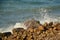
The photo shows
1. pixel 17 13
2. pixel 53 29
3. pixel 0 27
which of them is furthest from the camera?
pixel 17 13

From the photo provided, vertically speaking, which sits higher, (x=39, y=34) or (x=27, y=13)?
(x=39, y=34)

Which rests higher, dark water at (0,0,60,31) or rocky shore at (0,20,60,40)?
rocky shore at (0,20,60,40)

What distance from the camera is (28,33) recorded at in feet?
34.1

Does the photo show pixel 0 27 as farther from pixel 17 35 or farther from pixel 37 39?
pixel 37 39

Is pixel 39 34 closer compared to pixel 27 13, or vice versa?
pixel 39 34

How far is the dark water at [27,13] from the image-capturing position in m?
15.8

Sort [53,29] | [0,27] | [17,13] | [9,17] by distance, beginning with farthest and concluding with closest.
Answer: [17,13] < [9,17] < [0,27] < [53,29]

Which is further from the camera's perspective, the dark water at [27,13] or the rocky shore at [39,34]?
the dark water at [27,13]

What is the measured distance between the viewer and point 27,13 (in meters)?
18.5

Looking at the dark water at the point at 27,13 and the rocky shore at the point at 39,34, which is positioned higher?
the rocky shore at the point at 39,34

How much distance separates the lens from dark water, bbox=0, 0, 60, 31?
51.8ft

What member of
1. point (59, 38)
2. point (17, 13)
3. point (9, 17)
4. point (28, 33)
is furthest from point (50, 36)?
point (17, 13)

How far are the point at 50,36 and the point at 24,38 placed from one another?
3.95ft

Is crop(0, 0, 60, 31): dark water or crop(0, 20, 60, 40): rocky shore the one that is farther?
crop(0, 0, 60, 31): dark water
